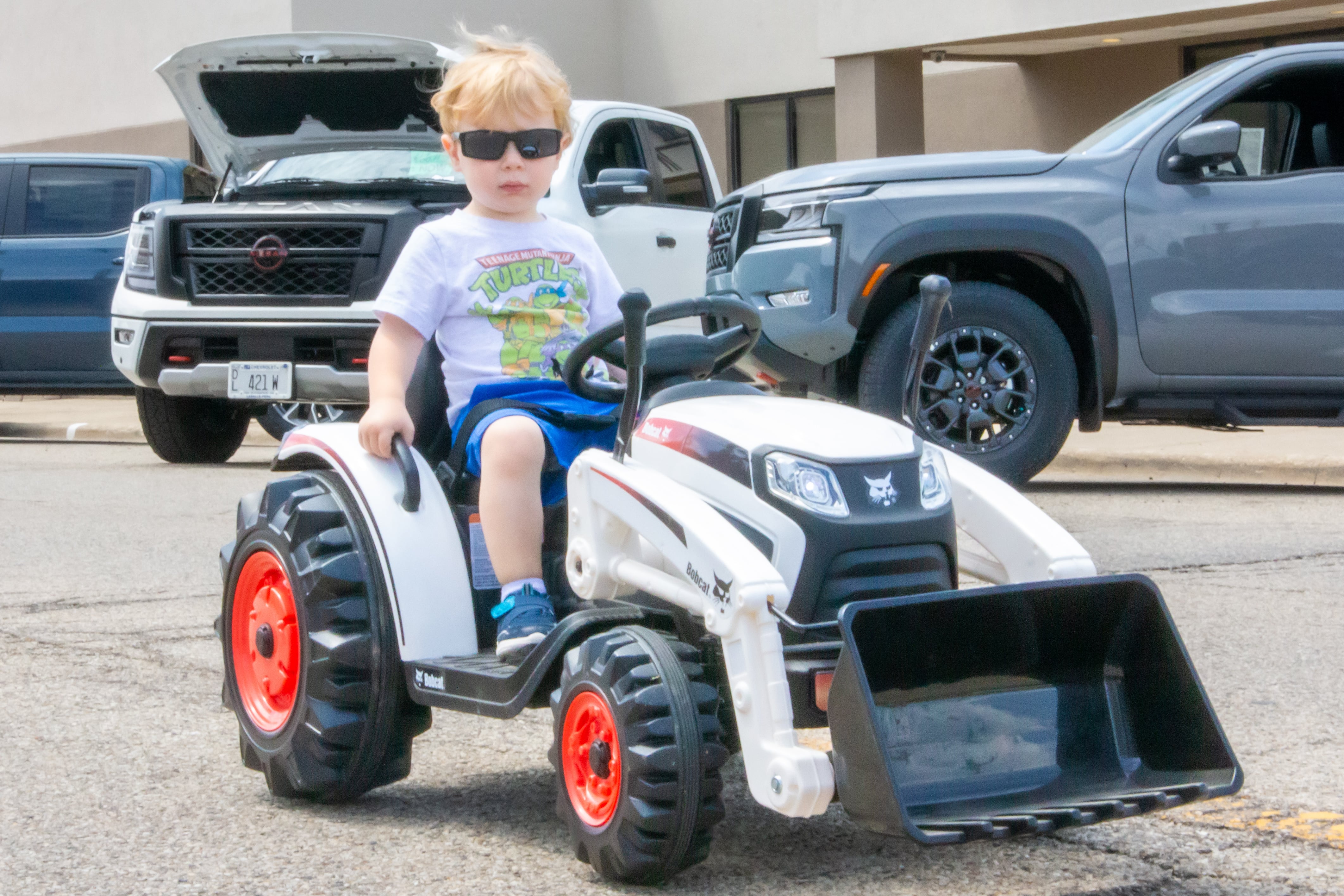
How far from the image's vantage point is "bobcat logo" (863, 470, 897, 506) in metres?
2.83

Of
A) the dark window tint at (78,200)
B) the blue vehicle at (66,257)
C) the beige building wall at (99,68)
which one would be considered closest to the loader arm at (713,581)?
the blue vehicle at (66,257)

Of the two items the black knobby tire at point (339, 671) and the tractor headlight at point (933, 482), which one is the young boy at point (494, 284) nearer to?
the black knobby tire at point (339, 671)

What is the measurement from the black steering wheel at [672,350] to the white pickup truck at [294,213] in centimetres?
503

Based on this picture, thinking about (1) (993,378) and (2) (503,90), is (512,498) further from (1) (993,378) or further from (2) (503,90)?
(1) (993,378)

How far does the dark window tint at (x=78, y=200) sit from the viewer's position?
39.4ft

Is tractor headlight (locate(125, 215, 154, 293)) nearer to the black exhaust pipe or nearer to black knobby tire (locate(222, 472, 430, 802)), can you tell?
Result: black knobby tire (locate(222, 472, 430, 802))

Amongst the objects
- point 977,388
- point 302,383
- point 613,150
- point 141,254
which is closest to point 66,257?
point 141,254

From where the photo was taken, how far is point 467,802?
3.51m

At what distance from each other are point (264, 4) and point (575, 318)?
16.6 metres

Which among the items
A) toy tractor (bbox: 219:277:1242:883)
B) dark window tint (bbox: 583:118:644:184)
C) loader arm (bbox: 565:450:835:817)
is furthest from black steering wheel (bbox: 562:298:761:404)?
dark window tint (bbox: 583:118:644:184)

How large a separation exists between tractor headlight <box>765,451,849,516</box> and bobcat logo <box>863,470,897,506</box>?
5cm

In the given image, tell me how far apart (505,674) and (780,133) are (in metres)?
16.5

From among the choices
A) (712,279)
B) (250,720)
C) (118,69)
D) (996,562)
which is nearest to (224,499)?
(712,279)

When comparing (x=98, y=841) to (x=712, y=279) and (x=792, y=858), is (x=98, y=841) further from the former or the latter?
(x=712, y=279)
